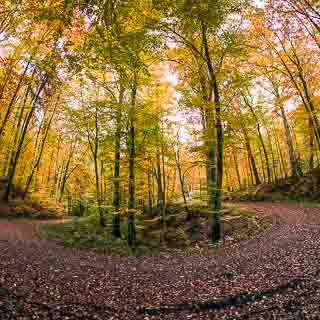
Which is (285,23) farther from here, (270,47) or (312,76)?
(312,76)

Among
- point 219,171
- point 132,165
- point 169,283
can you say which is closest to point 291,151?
point 219,171

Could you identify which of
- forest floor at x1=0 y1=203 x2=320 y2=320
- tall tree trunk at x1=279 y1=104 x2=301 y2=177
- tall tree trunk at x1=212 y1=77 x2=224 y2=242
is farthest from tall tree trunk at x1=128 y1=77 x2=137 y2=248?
tall tree trunk at x1=279 y1=104 x2=301 y2=177

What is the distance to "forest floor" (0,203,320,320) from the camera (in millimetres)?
6609

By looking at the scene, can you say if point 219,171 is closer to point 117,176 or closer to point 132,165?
point 132,165

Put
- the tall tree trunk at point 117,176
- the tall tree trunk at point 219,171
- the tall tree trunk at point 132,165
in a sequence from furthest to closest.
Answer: the tall tree trunk at point 117,176
the tall tree trunk at point 132,165
the tall tree trunk at point 219,171

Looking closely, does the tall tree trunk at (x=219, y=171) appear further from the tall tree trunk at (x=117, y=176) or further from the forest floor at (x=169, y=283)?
the tall tree trunk at (x=117, y=176)

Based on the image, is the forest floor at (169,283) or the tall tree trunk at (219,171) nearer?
the forest floor at (169,283)

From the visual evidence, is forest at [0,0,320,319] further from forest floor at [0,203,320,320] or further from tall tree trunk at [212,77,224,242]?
forest floor at [0,203,320,320]

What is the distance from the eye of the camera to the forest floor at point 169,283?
21.7 feet

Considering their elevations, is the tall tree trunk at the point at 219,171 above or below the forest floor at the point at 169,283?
above

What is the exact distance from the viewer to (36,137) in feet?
101

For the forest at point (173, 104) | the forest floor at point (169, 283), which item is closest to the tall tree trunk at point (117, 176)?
the forest at point (173, 104)

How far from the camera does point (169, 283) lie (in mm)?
9039

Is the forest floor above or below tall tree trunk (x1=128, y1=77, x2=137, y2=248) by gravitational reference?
below
